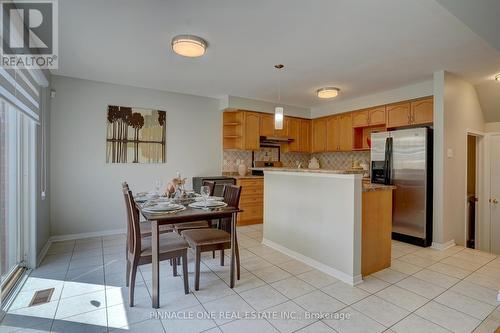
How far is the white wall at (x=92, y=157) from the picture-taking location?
12.9 feet

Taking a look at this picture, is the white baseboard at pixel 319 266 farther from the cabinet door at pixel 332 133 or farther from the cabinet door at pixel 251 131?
the cabinet door at pixel 332 133

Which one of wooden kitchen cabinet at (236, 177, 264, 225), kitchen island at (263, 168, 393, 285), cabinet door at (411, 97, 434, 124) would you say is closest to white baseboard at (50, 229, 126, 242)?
wooden kitchen cabinet at (236, 177, 264, 225)

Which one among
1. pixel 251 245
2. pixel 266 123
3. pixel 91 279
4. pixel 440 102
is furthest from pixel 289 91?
pixel 91 279

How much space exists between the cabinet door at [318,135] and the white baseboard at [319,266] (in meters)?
3.05

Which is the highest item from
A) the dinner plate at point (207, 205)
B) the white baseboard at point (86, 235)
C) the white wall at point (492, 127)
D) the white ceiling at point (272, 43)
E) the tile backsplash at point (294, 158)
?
the white ceiling at point (272, 43)

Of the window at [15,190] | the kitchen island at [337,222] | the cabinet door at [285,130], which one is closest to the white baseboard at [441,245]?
the kitchen island at [337,222]

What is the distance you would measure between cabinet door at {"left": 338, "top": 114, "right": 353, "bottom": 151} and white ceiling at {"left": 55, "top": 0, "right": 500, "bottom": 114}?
1.13 m

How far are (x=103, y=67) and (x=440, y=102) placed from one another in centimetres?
474

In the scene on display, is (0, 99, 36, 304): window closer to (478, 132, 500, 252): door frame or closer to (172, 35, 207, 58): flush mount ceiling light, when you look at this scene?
(172, 35, 207, 58): flush mount ceiling light

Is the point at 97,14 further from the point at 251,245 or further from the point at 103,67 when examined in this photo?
the point at 251,245

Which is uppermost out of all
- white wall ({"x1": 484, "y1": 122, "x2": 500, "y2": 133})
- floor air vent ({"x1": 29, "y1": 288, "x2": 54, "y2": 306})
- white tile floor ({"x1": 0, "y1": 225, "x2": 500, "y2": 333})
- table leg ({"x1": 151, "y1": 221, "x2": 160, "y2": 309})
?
white wall ({"x1": 484, "y1": 122, "x2": 500, "y2": 133})

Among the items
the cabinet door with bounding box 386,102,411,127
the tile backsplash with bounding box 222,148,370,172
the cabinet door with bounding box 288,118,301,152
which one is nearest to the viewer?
the cabinet door with bounding box 386,102,411,127

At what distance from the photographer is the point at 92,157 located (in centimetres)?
417

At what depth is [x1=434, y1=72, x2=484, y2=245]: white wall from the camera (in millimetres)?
3689
